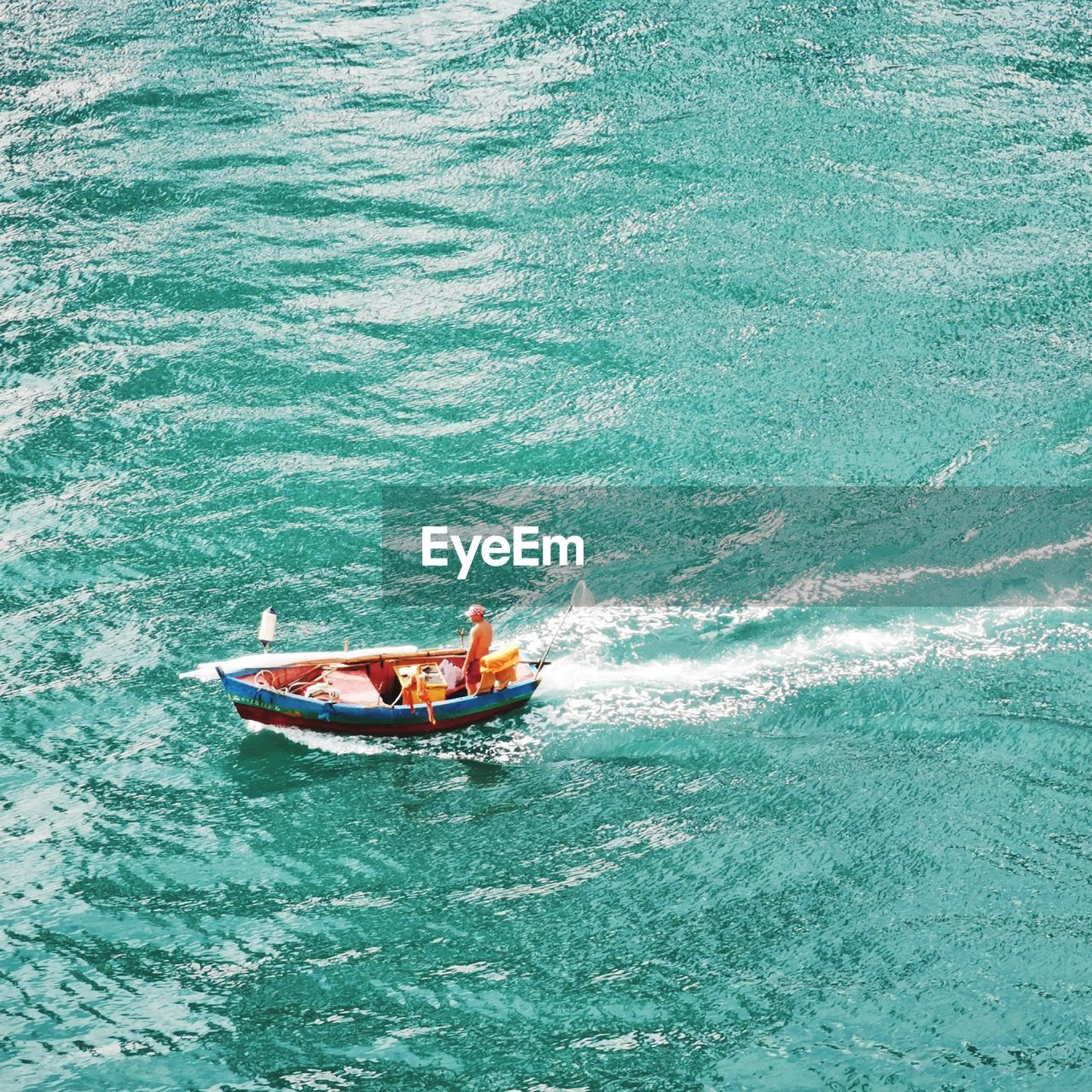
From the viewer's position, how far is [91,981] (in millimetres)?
22344

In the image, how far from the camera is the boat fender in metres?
26.5

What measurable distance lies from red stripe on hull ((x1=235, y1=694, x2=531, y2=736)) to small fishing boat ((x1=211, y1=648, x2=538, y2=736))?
0.05 ft

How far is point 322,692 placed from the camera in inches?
1050

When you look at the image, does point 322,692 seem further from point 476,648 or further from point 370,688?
point 476,648

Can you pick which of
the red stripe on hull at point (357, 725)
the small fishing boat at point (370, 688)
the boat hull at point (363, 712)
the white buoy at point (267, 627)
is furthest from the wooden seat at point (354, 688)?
the white buoy at point (267, 627)

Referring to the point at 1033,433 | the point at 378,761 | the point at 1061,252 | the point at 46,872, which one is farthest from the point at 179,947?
the point at 1061,252

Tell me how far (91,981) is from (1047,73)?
3987 cm

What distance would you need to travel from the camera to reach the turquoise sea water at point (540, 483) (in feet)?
72.2

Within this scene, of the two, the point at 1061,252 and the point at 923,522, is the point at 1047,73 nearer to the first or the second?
the point at 1061,252

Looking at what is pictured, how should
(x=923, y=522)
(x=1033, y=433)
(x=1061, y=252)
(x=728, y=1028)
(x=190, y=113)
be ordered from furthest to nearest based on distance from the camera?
(x=190, y=113), (x=1061, y=252), (x=1033, y=433), (x=923, y=522), (x=728, y=1028)

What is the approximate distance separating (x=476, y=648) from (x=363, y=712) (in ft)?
8.16

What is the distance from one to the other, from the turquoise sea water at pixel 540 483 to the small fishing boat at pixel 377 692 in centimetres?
64

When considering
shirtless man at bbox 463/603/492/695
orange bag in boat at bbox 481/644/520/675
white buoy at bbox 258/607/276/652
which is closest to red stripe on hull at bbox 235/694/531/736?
shirtless man at bbox 463/603/492/695

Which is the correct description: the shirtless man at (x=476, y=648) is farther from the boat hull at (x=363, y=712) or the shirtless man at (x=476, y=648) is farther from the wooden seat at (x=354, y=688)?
the wooden seat at (x=354, y=688)
